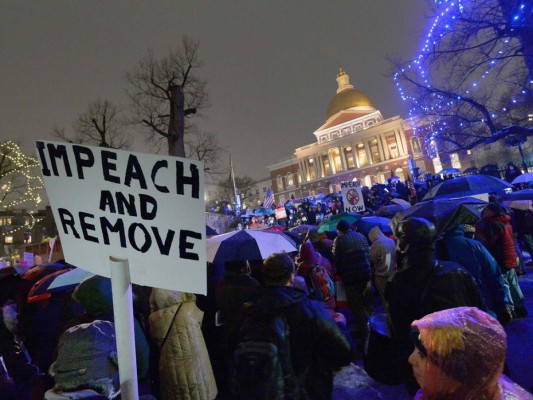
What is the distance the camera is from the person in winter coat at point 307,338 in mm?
2094

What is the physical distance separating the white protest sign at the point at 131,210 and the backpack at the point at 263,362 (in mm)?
805

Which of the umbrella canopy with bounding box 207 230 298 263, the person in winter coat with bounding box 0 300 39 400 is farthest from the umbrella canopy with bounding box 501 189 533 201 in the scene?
the person in winter coat with bounding box 0 300 39 400

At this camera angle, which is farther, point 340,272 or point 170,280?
point 340,272

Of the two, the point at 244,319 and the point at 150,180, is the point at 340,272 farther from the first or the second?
the point at 150,180

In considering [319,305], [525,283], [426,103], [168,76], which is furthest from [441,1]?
[168,76]

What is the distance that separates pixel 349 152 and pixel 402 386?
219 feet

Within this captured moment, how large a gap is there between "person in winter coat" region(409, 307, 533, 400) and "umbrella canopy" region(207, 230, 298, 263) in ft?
9.28

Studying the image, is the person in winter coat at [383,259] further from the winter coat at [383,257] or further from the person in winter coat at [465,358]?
the person in winter coat at [465,358]

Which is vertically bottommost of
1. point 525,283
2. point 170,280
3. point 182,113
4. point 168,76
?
point 525,283

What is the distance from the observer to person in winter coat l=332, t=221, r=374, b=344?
5.06 meters

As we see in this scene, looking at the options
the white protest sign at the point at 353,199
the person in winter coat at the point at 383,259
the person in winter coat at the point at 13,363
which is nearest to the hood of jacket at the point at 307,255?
the person in winter coat at the point at 383,259

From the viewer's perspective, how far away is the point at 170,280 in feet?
4.50

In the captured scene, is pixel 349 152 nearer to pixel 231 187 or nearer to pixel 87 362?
pixel 231 187

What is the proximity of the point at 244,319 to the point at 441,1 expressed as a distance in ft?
38.1
